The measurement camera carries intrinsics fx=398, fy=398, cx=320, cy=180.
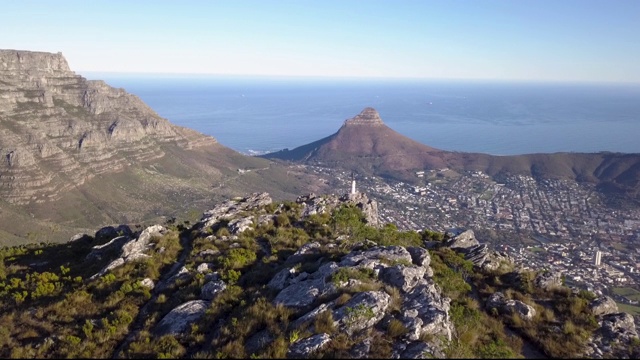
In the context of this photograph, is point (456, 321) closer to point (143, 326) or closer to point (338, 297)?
point (338, 297)

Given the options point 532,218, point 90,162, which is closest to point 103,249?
point 532,218

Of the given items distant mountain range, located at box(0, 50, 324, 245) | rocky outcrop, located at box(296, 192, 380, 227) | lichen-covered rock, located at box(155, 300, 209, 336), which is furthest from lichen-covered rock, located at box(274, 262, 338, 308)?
distant mountain range, located at box(0, 50, 324, 245)

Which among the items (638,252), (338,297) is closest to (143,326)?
(338,297)

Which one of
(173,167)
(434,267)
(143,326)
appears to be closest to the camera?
(143,326)

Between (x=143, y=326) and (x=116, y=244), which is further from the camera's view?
(x=116, y=244)

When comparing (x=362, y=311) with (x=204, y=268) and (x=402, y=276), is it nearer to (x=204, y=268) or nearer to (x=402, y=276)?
(x=402, y=276)

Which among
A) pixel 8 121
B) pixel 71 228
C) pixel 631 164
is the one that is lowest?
pixel 71 228

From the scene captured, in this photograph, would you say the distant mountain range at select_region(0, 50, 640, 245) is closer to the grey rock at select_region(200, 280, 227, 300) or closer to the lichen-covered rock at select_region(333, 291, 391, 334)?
the grey rock at select_region(200, 280, 227, 300)
